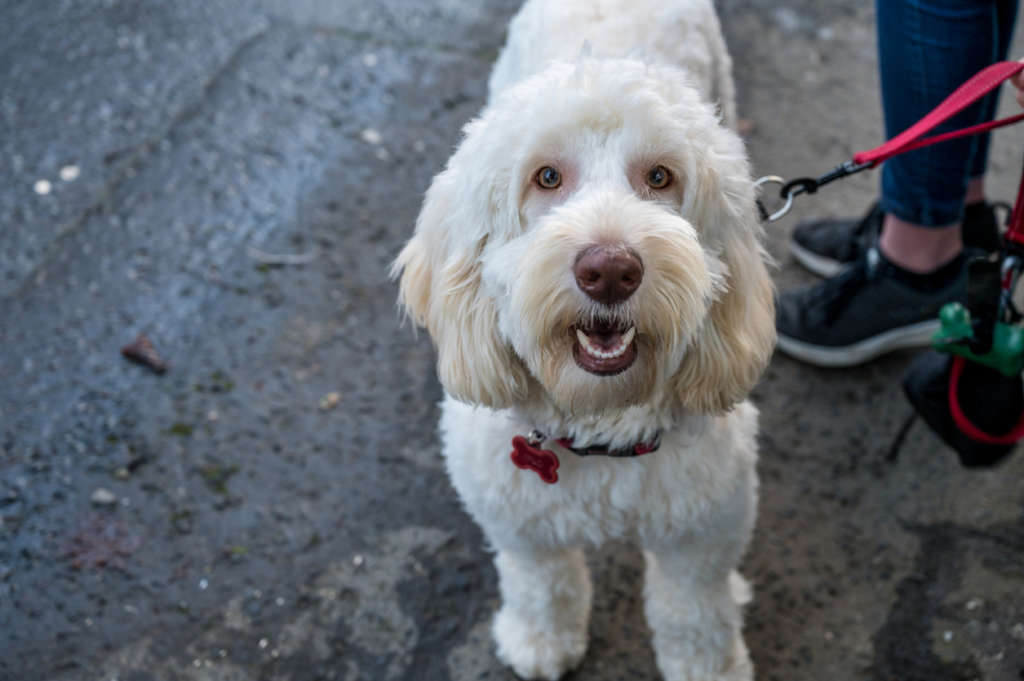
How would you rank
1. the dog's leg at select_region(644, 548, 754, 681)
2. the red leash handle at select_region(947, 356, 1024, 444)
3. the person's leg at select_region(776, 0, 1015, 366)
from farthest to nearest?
the person's leg at select_region(776, 0, 1015, 366)
the red leash handle at select_region(947, 356, 1024, 444)
the dog's leg at select_region(644, 548, 754, 681)

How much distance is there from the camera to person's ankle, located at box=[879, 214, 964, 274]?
2.62 m

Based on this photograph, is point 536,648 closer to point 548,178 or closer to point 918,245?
point 548,178

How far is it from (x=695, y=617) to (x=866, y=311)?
1.20 meters

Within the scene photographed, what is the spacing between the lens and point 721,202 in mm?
1623

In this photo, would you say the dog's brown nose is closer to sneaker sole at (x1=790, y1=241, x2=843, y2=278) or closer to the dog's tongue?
the dog's tongue

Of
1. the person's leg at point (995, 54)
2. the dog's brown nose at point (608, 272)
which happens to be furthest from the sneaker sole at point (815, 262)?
the dog's brown nose at point (608, 272)

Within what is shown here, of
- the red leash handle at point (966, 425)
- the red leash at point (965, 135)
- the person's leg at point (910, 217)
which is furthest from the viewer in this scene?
the person's leg at point (910, 217)

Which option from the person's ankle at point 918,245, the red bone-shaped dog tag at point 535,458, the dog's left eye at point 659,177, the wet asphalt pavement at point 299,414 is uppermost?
the dog's left eye at point 659,177

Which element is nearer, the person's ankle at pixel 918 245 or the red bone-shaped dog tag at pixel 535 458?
the red bone-shaped dog tag at pixel 535 458

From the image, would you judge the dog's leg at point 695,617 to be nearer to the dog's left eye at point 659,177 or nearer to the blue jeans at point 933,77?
the dog's left eye at point 659,177

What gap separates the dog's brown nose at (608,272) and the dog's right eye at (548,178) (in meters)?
0.22

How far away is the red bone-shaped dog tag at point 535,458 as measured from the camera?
5.89 ft

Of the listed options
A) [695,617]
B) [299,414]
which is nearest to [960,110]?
[695,617]

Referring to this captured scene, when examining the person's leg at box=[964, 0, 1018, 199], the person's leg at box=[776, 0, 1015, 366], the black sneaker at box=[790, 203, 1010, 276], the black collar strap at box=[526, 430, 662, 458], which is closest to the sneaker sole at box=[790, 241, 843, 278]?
the black sneaker at box=[790, 203, 1010, 276]
